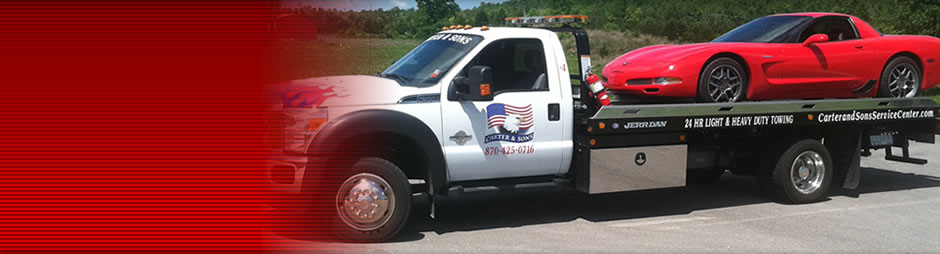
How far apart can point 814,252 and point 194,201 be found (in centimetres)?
558

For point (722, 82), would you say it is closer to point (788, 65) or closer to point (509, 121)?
point (788, 65)

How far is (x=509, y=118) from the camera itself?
21.2ft

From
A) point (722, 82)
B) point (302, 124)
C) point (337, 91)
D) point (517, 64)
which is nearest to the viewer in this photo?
point (337, 91)

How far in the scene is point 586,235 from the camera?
659 centimetres

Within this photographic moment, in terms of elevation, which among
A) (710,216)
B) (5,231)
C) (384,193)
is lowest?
(710,216)

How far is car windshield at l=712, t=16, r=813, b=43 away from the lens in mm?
8320

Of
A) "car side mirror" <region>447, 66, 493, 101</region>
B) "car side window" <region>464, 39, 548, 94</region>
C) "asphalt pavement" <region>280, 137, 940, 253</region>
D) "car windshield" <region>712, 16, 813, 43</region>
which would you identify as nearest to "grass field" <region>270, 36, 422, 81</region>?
"asphalt pavement" <region>280, 137, 940, 253</region>

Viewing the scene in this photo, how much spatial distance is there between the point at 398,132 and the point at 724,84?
3.50 meters

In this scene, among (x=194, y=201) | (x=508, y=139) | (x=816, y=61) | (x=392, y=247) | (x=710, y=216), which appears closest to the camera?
(x=194, y=201)

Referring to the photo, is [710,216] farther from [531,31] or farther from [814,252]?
[531,31]

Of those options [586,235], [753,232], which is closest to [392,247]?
[586,235]

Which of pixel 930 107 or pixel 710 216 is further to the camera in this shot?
pixel 930 107
